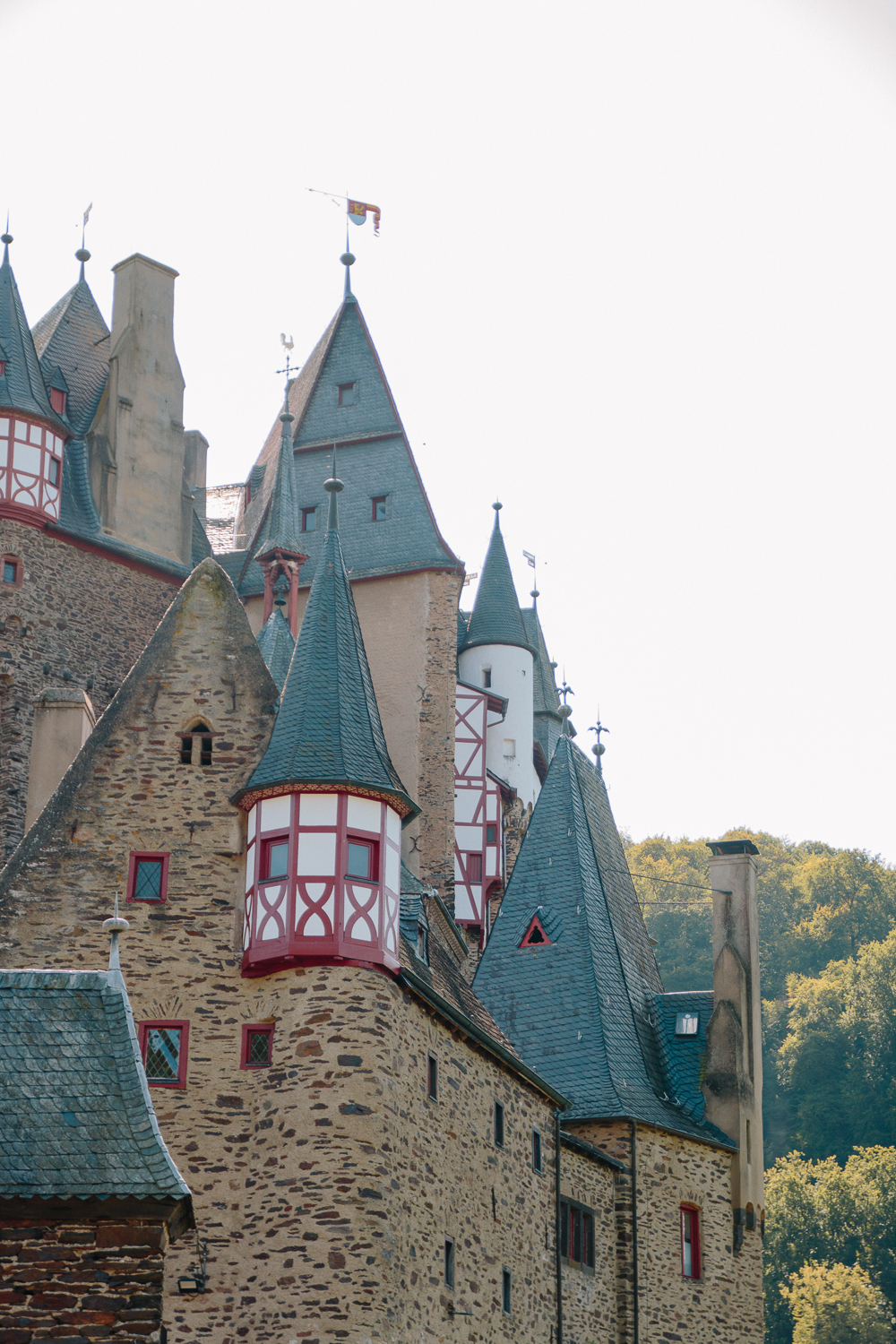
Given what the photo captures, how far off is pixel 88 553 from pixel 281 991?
16.0m

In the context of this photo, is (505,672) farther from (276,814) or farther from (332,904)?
(332,904)

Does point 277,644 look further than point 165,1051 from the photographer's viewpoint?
Yes

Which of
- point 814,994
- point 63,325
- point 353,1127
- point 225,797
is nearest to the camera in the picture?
point 353,1127

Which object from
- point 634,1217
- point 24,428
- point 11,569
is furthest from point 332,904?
point 24,428

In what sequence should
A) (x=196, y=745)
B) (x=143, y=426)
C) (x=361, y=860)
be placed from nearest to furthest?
(x=361, y=860), (x=196, y=745), (x=143, y=426)

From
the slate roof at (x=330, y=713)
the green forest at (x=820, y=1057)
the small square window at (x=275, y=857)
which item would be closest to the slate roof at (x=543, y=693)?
the green forest at (x=820, y=1057)

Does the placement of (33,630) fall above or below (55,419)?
below

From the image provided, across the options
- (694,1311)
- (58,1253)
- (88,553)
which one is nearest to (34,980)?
(58,1253)

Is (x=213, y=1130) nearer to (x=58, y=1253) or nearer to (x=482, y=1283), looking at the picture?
(x=482, y=1283)

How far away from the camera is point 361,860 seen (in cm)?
2414

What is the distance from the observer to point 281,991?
23.6 metres

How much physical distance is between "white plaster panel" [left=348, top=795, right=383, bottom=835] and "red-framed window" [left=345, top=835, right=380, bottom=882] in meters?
0.16

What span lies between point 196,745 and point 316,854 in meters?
2.47

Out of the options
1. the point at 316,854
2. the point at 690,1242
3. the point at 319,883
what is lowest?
the point at 690,1242
